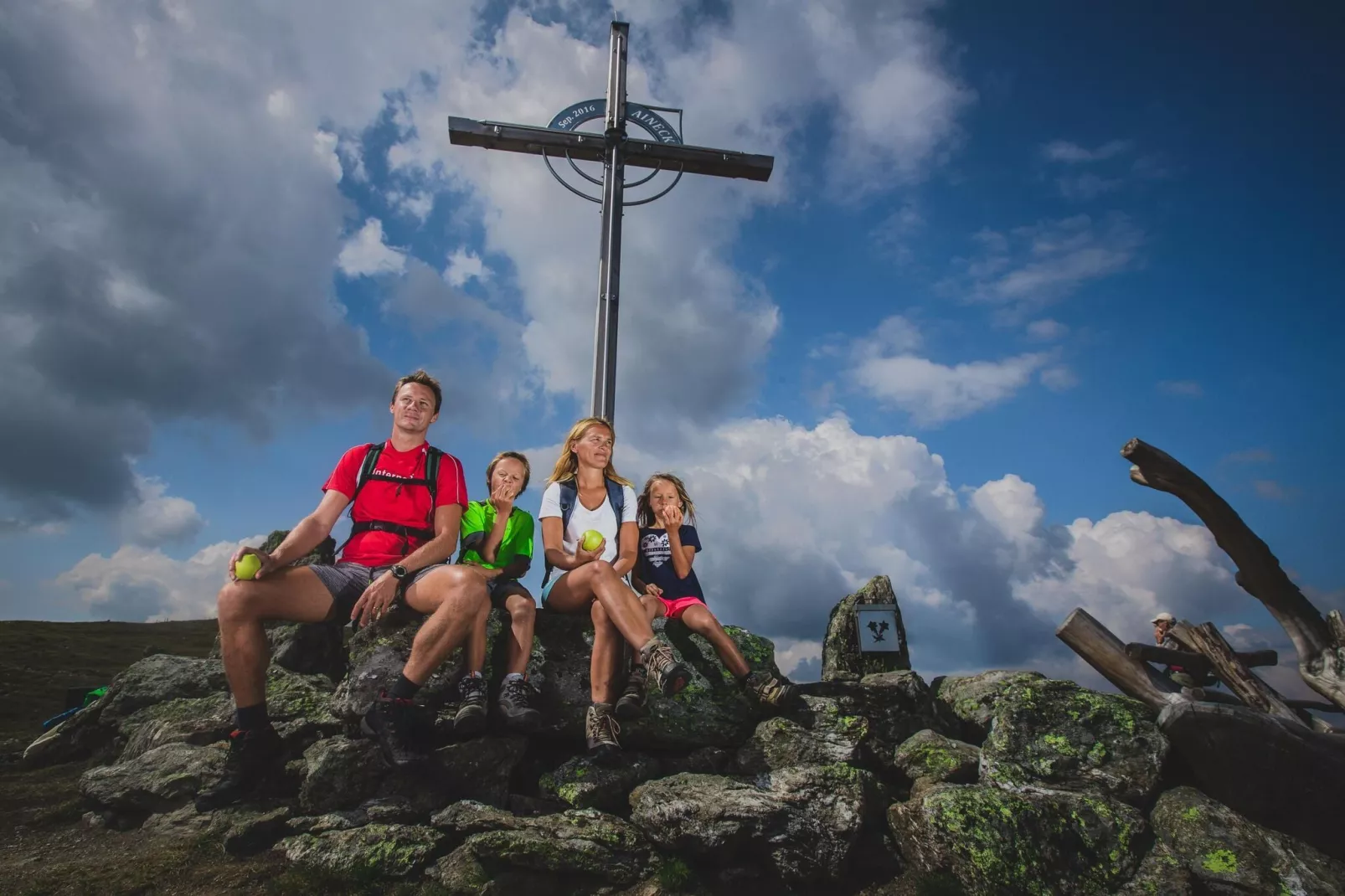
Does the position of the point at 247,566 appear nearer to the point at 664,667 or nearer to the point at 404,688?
the point at 404,688

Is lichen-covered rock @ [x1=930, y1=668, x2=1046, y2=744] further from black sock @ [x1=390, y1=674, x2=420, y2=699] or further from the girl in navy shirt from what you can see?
black sock @ [x1=390, y1=674, x2=420, y2=699]

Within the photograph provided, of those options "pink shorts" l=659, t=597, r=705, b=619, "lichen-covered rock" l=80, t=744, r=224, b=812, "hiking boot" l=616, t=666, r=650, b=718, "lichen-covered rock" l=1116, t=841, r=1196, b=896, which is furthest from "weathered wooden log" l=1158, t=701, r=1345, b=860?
"lichen-covered rock" l=80, t=744, r=224, b=812

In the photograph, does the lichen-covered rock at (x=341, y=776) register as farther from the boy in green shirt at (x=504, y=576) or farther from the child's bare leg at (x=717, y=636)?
the child's bare leg at (x=717, y=636)

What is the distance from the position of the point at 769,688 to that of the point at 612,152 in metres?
9.27

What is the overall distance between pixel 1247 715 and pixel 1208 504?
3427 millimetres

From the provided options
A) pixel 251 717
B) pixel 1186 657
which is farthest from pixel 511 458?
pixel 1186 657

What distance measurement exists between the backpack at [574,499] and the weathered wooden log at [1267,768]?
6.06m

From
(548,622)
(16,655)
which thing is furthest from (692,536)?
(16,655)

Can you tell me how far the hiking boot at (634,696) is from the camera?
6.52 metres

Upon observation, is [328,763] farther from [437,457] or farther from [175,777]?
[437,457]

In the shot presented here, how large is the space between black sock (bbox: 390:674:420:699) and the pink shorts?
104 inches

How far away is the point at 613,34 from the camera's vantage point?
12.6 m

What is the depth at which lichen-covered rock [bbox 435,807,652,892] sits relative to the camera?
573cm

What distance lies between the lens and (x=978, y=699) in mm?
8867
